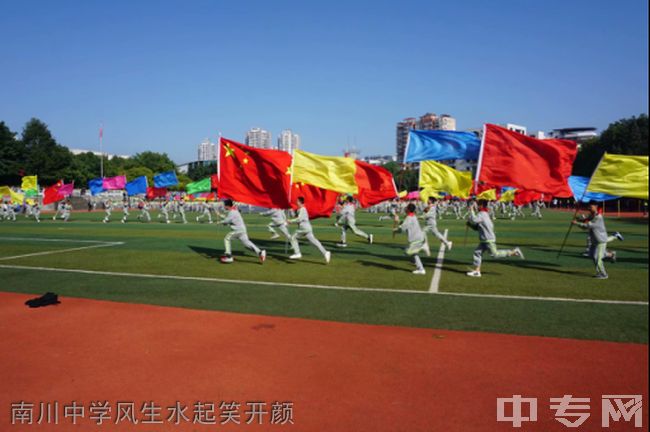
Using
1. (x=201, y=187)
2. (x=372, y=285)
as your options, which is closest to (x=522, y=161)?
(x=372, y=285)

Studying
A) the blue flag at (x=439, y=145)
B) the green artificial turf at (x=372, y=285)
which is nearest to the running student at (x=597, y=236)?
the green artificial turf at (x=372, y=285)

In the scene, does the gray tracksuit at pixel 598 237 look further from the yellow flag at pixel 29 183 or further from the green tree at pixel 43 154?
the green tree at pixel 43 154

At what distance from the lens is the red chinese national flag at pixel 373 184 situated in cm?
1736

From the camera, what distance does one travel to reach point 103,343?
6.77m

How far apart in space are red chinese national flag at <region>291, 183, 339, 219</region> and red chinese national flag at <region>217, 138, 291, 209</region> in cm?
298

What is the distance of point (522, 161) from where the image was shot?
26.0 feet

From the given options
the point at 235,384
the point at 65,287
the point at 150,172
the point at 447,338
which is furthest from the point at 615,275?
the point at 150,172

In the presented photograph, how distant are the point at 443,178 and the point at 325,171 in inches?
464

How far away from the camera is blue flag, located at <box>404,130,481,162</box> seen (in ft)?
48.6

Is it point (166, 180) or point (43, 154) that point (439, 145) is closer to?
point (166, 180)

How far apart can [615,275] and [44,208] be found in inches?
2529

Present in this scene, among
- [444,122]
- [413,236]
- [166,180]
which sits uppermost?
[444,122]

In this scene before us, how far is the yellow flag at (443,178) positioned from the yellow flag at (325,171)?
1010 cm

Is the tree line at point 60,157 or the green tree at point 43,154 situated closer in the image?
the tree line at point 60,157
